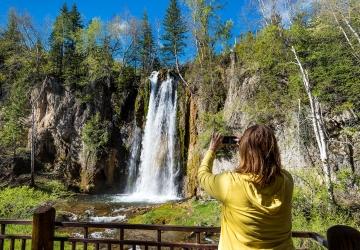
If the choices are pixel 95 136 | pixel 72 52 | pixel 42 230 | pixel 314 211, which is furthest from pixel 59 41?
pixel 42 230

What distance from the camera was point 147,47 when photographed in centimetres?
3953

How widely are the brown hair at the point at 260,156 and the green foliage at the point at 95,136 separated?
96.9ft

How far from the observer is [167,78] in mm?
29484

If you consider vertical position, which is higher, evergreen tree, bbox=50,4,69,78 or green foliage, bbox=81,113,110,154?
evergreen tree, bbox=50,4,69,78

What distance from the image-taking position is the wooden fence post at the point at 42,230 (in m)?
4.17

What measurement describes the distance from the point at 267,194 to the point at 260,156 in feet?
0.80

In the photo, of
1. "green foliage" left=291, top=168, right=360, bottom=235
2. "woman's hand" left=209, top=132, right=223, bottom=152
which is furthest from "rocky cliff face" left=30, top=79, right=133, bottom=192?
"woman's hand" left=209, top=132, right=223, bottom=152

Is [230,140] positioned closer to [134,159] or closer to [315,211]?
[315,211]

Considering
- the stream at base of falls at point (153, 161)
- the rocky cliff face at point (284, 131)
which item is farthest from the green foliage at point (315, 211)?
the stream at base of falls at point (153, 161)

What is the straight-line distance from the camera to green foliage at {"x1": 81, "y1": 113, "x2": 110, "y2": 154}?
31016 millimetres

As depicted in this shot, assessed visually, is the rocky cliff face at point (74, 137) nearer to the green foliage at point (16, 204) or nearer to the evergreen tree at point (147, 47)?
the evergreen tree at point (147, 47)

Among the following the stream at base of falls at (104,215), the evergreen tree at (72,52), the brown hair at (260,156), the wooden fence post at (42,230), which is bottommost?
the stream at base of falls at (104,215)

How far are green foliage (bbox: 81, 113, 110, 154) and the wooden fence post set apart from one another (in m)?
27.1

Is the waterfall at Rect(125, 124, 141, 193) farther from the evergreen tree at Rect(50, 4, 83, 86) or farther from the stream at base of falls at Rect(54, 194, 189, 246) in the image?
the evergreen tree at Rect(50, 4, 83, 86)
